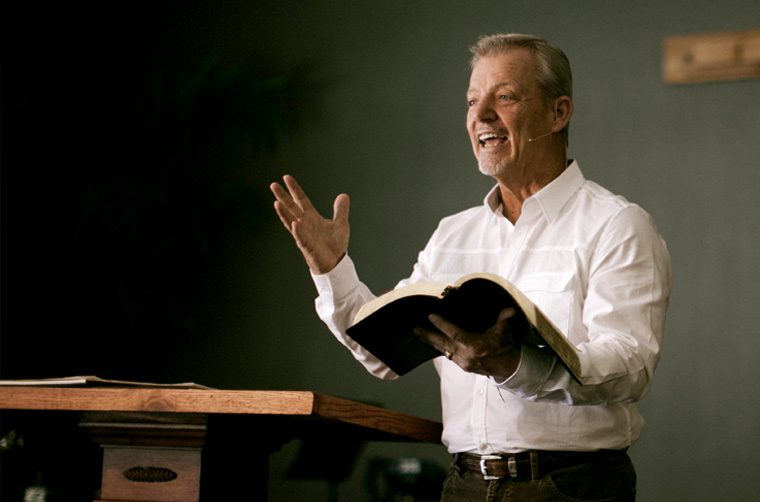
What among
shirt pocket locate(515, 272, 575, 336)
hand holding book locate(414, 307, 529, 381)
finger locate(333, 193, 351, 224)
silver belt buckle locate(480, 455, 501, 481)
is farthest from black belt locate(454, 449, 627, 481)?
finger locate(333, 193, 351, 224)

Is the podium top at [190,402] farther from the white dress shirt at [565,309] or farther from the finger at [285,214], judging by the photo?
the finger at [285,214]

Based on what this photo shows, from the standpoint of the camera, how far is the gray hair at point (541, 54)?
7.59 feet

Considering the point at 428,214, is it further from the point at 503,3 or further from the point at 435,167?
the point at 503,3

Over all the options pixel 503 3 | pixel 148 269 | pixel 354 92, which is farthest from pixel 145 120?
→ pixel 503 3

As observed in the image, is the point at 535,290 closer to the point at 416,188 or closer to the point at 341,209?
the point at 341,209

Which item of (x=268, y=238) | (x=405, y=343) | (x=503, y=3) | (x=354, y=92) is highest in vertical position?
(x=503, y=3)

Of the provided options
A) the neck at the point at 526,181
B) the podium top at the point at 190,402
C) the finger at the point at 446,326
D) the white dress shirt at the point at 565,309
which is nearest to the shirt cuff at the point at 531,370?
the white dress shirt at the point at 565,309

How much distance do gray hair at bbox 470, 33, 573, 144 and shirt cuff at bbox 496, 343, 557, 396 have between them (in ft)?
2.78

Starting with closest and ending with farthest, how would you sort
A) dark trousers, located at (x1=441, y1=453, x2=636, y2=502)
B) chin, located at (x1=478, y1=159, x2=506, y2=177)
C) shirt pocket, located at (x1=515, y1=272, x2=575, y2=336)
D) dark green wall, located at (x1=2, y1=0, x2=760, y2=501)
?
dark trousers, located at (x1=441, y1=453, x2=636, y2=502) < shirt pocket, located at (x1=515, y1=272, x2=575, y2=336) < chin, located at (x1=478, y1=159, x2=506, y2=177) < dark green wall, located at (x1=2, y1=0, x2=760, y2=501)

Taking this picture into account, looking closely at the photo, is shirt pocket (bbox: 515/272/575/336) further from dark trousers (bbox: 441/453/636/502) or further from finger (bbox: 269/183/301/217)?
finger (bbox: 269/183/301/217)

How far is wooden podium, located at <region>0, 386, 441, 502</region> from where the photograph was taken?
1.61m

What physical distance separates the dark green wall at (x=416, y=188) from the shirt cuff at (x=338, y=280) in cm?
176

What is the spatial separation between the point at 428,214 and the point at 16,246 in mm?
1488

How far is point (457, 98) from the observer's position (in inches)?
154
